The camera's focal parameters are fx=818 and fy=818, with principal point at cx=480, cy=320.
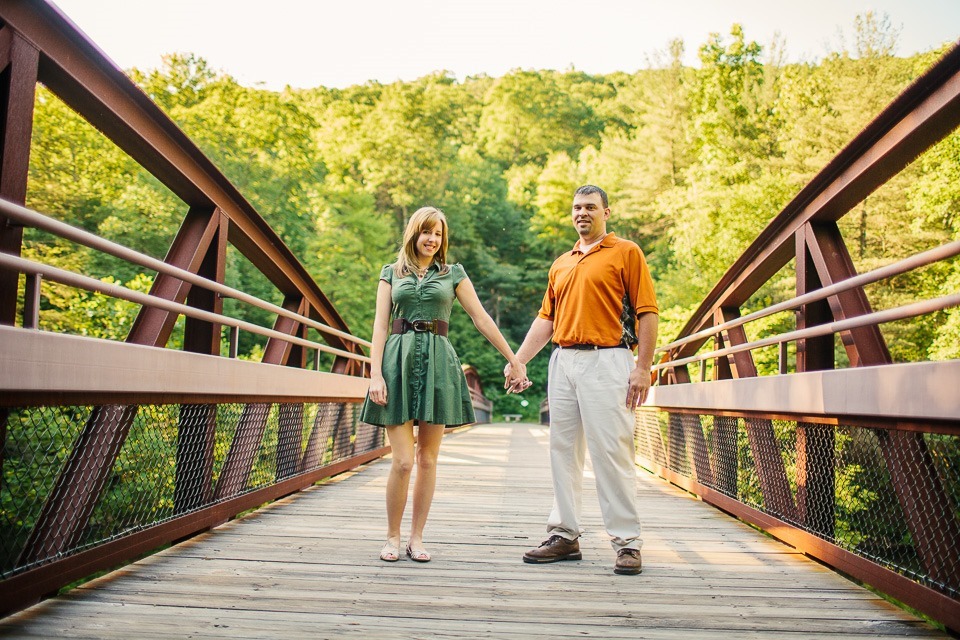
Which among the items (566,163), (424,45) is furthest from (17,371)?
(424,45)

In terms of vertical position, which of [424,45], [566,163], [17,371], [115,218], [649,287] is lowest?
[17,371]

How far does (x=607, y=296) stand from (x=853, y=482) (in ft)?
5.83

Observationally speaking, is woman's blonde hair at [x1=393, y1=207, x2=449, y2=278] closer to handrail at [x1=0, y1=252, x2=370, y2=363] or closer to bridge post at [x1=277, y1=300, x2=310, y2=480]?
handrail at [x1=0, y1=252, x2=370, y2=363]

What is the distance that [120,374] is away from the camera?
2.80m

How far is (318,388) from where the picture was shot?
5.94 metres

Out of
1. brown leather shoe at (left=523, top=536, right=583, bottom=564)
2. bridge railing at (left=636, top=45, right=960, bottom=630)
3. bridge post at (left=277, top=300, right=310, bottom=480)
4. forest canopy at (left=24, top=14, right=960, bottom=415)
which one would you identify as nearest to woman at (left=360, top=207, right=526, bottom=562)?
brown leather shoe at (left=523, top=536, right=583, bottom=564)

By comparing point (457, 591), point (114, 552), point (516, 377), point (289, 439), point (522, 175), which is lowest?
point (457, 591)

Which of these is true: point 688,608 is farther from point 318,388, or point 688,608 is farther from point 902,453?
point 318,388

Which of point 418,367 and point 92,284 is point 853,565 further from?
point 92,284

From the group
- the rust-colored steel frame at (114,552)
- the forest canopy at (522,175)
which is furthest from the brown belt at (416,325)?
the forest canopy at (522,175)

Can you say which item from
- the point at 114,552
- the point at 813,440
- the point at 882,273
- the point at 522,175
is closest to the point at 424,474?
the point at 114,552

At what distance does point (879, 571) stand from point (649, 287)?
136cm

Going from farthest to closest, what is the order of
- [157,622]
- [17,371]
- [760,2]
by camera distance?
[760,2] → [157,622] → [17,371]

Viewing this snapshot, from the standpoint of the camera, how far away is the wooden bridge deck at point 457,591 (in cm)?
246
